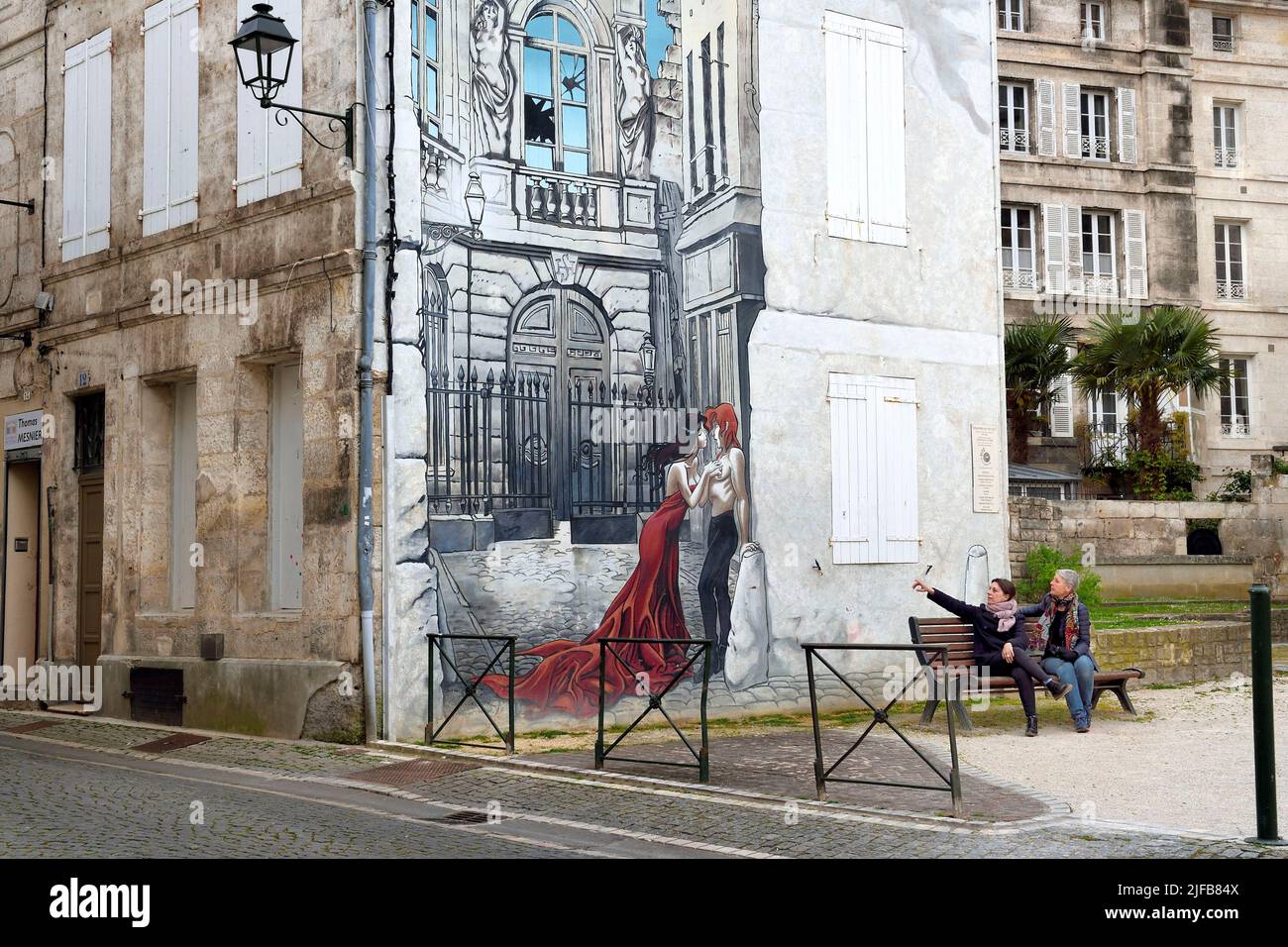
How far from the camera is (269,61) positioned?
36.8 ft

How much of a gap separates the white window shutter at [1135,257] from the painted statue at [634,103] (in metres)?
21.7

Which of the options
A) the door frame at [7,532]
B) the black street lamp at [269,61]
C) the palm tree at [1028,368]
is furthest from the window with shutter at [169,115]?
the palm tree at [1028,368]

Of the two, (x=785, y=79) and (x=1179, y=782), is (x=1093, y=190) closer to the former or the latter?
(x=785, y=79)

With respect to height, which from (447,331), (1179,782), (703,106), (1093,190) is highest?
(1093,190)

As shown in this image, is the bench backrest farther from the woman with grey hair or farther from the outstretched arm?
the outstretched arm

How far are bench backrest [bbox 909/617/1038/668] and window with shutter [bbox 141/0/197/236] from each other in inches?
296

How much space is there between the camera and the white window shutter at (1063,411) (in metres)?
30.5

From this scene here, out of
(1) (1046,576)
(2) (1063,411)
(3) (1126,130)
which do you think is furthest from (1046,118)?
(1) (1046,576)

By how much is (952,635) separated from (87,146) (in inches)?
388

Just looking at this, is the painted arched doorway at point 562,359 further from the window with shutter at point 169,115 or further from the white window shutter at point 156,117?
the white window shutter at point 156,117
